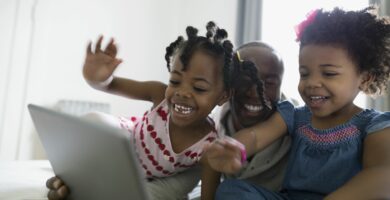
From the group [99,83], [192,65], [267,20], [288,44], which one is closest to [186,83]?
[192,65]

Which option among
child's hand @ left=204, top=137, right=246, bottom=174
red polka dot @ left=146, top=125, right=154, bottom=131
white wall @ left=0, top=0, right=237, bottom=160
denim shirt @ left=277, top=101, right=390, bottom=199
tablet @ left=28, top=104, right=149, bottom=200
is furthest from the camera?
white wall @ left=0, top=0, right=237, bottom=160

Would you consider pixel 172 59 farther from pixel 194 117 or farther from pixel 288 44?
pixel 288 44

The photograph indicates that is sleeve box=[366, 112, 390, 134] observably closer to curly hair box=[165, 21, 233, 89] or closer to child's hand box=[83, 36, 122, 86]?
curly hair box=[165, 21, 233, 89]

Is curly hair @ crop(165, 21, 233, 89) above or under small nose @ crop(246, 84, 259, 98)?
above

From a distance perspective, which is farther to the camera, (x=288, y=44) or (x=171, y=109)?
(x=288, y=44)

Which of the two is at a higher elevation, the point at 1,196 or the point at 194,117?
the point at 194,117

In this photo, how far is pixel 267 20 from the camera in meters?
2.54

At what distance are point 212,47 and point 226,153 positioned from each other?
38 cm

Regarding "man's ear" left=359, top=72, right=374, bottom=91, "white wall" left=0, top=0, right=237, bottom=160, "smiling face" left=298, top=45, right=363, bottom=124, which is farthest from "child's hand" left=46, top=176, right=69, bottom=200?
"white wall" left=0, top=0, right=237, bottom=160

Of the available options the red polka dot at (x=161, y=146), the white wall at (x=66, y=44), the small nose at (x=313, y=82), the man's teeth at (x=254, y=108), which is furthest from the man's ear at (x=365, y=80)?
the white wall at (x=66, y=44)

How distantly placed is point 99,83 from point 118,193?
1.68 feet

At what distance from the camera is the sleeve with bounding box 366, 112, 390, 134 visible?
0.74 metres

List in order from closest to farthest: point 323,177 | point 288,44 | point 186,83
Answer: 1. point 323,177
2. point 186,83
3. point 288,44

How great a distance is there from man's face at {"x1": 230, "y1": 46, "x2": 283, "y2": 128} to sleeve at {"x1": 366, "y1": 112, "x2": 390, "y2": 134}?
24 cm
